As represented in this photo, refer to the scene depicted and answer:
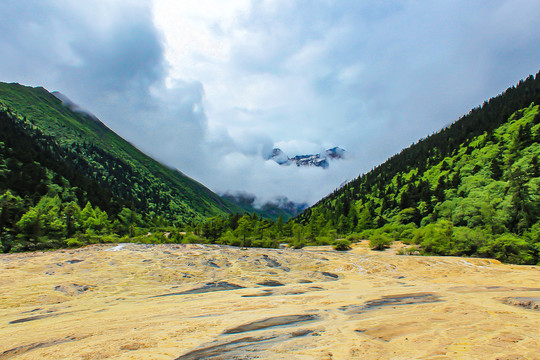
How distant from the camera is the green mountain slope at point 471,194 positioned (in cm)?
3759

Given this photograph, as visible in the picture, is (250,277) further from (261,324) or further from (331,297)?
(261,324)

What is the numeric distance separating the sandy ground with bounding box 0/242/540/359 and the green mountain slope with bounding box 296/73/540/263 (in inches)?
628

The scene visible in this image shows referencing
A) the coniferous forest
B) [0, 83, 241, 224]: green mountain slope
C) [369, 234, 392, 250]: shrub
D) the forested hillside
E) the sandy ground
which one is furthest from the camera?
[0, 83, 241, 224]: green mountain slope

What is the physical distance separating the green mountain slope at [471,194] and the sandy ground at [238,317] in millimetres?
15953

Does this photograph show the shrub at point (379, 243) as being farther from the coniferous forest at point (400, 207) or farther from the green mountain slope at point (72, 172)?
the green mountain slope at point (72, 172)

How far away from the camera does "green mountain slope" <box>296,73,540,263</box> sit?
37.6 meters

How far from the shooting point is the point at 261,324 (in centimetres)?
Result: 1009

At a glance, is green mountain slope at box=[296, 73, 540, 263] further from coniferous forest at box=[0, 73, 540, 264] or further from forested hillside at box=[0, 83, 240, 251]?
forested hillside at box=[0, 83, 240, 251]

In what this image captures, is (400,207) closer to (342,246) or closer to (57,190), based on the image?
(342,246)

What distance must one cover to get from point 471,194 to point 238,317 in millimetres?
62560

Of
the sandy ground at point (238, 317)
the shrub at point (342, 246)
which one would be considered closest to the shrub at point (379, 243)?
the shrub at point (342, 246)

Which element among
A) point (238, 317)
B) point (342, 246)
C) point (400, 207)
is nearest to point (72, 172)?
point (342, 246)

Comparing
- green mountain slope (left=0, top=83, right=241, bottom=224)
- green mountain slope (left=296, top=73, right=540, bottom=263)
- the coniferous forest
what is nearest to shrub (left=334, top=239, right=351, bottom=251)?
the coniferous forest

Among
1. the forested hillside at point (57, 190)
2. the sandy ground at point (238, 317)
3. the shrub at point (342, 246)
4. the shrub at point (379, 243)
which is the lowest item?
the sandy ground at point (238, 317)
